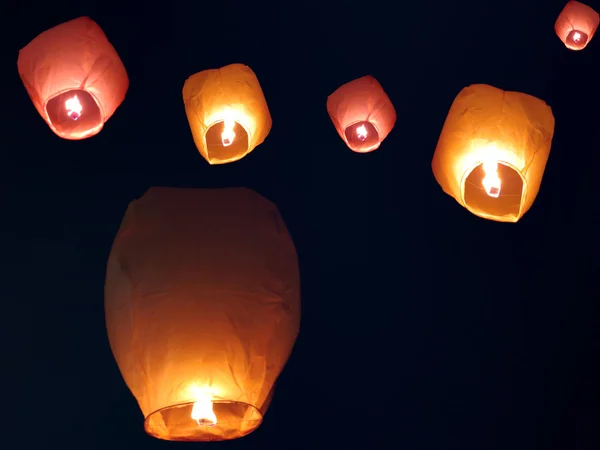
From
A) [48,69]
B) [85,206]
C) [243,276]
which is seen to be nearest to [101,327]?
[85,206]

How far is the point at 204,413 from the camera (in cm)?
135

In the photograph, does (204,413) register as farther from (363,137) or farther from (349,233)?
(349,233)

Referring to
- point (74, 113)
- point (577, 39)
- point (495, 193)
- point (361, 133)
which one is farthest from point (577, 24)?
point (74, 113)

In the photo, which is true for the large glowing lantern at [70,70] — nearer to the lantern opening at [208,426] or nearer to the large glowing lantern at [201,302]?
the large glowing lantern at [201,302]

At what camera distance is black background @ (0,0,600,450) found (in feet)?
8.60

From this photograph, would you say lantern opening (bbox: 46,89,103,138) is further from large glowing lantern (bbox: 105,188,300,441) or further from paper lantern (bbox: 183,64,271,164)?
large glowing lantern (bbox: 105,188,300,441)

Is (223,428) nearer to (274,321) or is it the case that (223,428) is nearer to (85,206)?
(274,321)

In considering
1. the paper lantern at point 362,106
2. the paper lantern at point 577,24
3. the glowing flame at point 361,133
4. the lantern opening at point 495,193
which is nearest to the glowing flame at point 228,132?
the paper lantern at point 362,106

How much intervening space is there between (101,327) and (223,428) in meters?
1.28

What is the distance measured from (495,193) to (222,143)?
84cm

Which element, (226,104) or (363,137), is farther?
(363,137)

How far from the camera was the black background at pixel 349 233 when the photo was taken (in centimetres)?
262

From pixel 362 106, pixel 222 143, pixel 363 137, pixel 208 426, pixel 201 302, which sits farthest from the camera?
pixel 363 137

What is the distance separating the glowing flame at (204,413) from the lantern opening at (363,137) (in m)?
1.40
